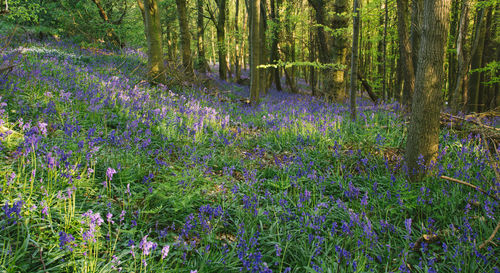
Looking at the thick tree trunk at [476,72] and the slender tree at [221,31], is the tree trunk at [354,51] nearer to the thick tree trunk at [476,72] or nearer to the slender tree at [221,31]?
the thick tree trunk at [476,72]

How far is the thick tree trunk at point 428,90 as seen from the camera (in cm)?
330

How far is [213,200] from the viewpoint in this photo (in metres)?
3.36

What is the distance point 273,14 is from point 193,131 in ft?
42.5

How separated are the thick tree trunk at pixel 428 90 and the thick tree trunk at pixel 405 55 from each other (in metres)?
4.68

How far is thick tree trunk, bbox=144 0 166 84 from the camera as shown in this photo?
880cm

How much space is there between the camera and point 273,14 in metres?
15.8

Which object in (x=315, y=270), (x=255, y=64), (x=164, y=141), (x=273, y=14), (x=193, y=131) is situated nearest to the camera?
(x=315, y=270)

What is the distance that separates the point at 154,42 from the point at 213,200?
7.43 meters

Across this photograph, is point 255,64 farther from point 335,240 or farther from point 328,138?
point 335,240

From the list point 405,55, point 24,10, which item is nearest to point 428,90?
point 405,55

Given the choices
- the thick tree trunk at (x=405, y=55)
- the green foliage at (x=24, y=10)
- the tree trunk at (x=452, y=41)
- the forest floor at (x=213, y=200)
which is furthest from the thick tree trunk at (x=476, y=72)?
the green foliage at (x=24, y=10)

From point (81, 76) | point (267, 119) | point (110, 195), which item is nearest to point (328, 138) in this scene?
point (267, 119)

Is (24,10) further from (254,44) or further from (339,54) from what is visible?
(339,54)

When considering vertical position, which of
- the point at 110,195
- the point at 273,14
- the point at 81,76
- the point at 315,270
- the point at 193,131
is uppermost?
the point at 273,14
